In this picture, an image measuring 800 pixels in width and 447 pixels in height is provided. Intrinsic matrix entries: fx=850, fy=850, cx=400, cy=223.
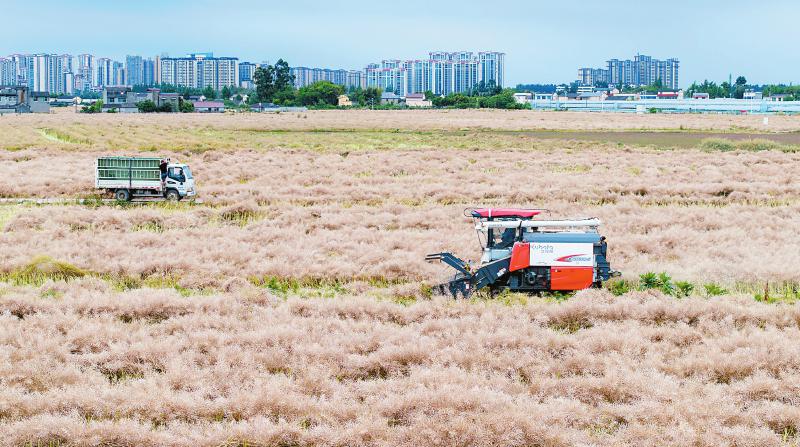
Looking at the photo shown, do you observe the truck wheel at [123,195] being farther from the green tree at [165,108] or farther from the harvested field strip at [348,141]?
the green tree at [165,108]

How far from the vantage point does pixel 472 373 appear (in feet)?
40.1

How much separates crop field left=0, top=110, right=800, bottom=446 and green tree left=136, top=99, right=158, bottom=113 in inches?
5699

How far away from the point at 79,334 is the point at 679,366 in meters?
9.42

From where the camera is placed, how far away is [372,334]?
45.8ft

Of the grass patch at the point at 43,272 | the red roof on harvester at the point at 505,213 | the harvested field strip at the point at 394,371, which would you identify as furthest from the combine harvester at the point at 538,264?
the grass patch at the point at 43,272

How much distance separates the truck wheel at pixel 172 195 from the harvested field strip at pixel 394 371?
1772 centimetres

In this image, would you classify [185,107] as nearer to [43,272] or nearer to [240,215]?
[240,215]

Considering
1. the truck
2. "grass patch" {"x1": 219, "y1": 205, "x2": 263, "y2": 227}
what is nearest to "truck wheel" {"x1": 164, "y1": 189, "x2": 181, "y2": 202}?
the truck

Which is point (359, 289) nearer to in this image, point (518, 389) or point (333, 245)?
point (333, 245)

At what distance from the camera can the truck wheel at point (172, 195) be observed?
112 ft

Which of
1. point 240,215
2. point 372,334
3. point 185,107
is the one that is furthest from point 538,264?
point 185,107

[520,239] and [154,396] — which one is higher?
[520,239]

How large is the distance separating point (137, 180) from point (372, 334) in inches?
904

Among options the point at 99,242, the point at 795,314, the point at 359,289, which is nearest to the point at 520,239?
Answer: the point at 359,289
